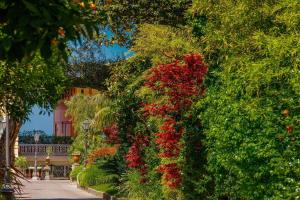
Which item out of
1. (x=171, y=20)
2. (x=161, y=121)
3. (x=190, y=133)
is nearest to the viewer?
(x=190, y=133)

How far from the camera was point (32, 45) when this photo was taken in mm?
5531

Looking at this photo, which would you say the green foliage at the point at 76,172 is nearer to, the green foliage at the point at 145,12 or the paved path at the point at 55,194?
the paved path at the point at 55,194

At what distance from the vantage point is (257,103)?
13.2 meters

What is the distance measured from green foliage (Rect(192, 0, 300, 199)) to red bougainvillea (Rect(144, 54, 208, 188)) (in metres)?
2.86

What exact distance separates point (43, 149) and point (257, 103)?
67.4m

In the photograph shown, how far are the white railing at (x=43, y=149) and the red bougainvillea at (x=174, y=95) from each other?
58995mm

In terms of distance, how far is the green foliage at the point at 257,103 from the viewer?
502 inches

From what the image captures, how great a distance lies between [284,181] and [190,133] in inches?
254

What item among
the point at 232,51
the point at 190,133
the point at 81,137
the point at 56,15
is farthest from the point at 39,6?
the point at 81,137

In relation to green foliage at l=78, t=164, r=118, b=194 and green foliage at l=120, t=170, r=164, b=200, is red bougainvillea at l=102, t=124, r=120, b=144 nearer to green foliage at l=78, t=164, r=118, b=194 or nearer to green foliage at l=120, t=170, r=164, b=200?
green foliage at l=120, t=170, r=164, b=200

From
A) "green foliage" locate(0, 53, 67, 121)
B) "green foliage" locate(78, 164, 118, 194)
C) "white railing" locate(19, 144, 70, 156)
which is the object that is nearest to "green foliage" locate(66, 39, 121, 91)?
"green foliage" locate(78, 164, 118, 194)

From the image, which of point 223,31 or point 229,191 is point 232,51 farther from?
point 229,191

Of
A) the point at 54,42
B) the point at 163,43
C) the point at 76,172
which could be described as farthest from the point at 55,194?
the point at 54,42

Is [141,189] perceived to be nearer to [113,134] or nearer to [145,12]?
[145,12]
